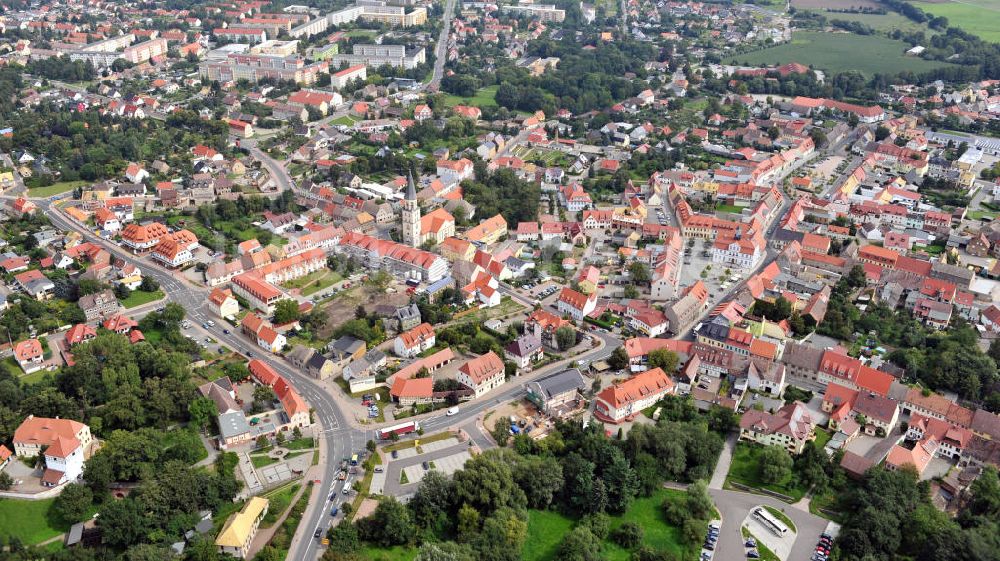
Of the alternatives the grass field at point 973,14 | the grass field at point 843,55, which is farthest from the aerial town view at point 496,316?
the grass field at point 973,14

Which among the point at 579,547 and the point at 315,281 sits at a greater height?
the point at 579,547

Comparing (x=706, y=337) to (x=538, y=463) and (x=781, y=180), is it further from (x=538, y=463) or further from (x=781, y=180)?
(x=781, y=180)

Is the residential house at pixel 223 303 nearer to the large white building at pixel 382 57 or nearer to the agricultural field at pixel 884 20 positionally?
the large white building at pixel 382 57

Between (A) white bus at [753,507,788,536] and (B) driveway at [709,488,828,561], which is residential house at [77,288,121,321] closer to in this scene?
(B) driveway at [709,488,828,561]

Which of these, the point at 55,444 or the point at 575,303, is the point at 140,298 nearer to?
the point at 55,444

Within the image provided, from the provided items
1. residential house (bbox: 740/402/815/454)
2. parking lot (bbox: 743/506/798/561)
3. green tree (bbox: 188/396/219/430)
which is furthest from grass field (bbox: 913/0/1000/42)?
green tree (bbox: 188/396/219/430)

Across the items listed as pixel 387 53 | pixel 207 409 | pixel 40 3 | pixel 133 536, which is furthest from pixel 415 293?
pixel 40 3

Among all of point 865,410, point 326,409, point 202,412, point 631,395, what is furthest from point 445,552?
point 865,410
